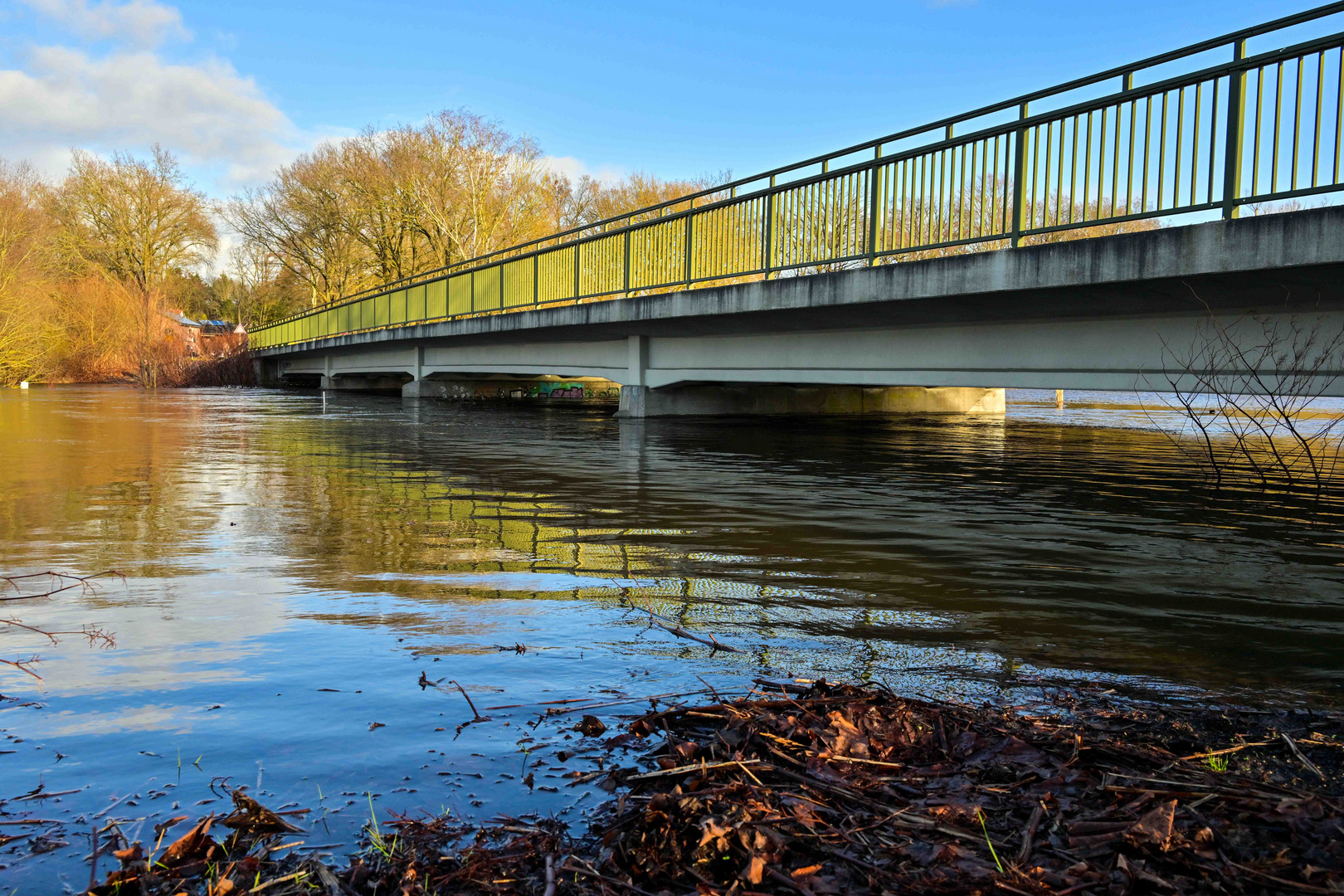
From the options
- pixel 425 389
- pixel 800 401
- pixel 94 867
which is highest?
pixel 425 389

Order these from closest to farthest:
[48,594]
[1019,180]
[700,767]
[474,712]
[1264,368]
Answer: [700,767], [474,712], [48,594], [1264,368], [1019,180]

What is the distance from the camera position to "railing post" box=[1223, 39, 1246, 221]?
8172 mm

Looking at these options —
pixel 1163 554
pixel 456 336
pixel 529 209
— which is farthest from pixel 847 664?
pixel 529 209

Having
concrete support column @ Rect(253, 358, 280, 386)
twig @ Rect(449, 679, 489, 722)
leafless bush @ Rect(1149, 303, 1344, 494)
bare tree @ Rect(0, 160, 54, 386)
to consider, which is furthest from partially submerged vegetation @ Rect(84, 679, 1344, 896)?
concrete support column @ Rect(253, 358, 280, 386)

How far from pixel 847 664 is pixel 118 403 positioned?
2926 centimetres

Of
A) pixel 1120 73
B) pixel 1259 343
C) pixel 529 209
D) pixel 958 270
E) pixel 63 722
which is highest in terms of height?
pixel 529 209

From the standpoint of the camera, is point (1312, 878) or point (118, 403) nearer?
point (1312, 878)

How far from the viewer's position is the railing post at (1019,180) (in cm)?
1020

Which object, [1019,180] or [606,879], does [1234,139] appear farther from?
[606,879]

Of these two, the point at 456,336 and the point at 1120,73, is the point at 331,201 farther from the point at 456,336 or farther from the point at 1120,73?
the point at 1120,73

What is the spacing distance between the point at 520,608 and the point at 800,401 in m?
18.9

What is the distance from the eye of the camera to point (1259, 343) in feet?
30.7

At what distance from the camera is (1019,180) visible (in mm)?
10250

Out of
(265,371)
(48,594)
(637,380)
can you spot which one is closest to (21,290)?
(265,371)
